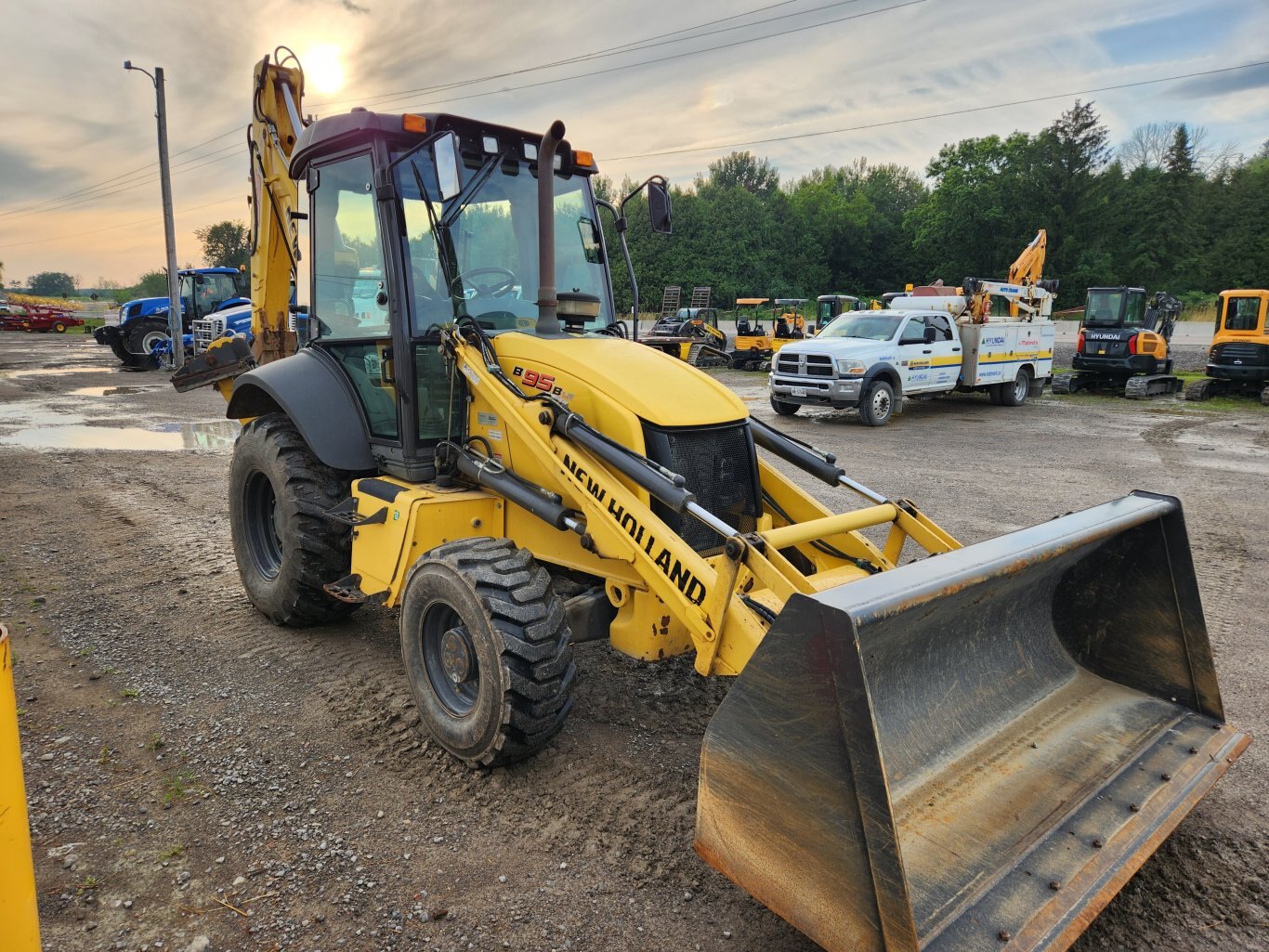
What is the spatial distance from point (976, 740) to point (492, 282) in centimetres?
308

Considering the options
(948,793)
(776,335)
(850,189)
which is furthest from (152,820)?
(850,189)

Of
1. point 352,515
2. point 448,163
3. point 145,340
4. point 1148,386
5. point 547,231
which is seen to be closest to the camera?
point 448,163

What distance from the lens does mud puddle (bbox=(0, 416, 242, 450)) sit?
11.0 meters

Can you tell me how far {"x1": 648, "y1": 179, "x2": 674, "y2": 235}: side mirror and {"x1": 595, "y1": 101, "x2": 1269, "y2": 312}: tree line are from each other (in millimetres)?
37506

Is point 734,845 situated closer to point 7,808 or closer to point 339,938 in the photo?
point 339,938

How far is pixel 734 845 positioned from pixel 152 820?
229 centimetres

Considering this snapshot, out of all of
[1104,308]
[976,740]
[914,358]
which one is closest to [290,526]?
[976,740]

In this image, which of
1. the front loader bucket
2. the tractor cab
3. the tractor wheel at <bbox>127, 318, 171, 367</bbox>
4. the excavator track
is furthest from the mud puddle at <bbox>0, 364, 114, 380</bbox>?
the excavator track

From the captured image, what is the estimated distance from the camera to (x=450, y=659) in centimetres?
341

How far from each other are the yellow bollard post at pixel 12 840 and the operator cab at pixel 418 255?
8.56 ft

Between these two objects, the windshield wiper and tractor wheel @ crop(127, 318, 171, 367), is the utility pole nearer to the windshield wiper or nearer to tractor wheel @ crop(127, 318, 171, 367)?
tractor wheel @ crop(127, 318, 171, 367)

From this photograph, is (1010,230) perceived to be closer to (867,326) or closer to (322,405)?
(867,326)

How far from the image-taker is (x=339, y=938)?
2.52 m

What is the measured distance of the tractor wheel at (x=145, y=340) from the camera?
2341 cm
